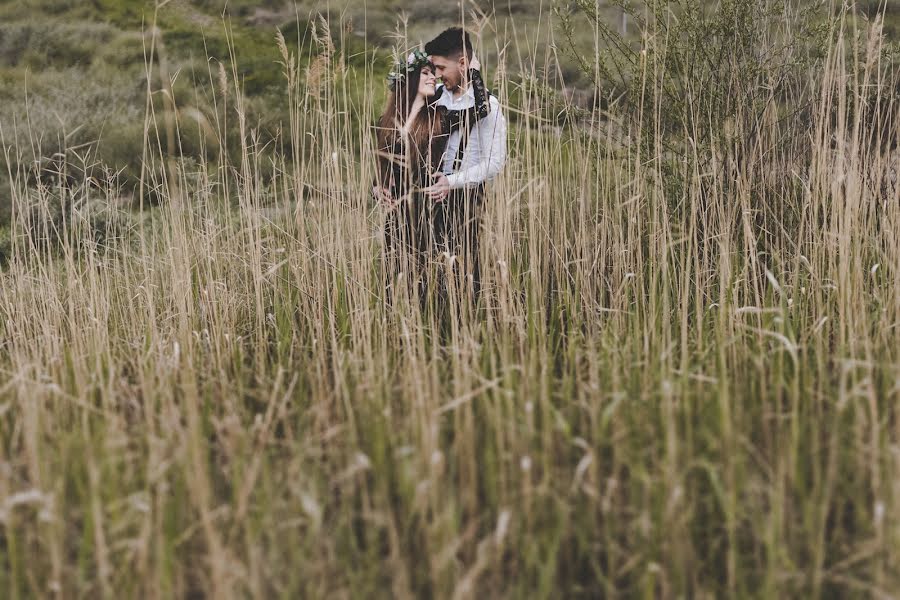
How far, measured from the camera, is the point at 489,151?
282cm

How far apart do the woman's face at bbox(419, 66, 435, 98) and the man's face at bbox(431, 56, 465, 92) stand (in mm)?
37

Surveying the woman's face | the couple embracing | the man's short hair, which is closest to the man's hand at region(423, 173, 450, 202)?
the couple embracing

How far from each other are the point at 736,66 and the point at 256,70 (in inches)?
347

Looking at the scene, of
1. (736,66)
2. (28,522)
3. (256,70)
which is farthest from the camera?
(256,70)

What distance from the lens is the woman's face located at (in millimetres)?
2893

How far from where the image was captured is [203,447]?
1607 mm

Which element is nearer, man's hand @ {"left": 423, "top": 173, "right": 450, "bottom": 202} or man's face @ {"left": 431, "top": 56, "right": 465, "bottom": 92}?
man's hand @ {"left": 423, "top": 173, "right": 450, "bottom": 202}

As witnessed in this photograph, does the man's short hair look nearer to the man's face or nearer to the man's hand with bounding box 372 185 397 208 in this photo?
the man's face

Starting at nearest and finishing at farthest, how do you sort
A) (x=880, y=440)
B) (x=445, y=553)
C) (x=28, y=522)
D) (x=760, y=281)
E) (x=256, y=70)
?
1. (x=445, y=553)
2. (x=28, y=522)
3. (x=880, y=440)
4. (x=760, y=281)
5. (x=256, y=70)

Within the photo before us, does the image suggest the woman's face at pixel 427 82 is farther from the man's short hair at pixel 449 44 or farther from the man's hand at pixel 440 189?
the man's hand at pixel 440 189

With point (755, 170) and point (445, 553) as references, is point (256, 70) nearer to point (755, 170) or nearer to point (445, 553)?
point (755, 170)

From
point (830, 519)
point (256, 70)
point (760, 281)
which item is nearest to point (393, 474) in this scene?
point (830, 519)

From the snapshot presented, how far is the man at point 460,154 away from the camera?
2.79 m

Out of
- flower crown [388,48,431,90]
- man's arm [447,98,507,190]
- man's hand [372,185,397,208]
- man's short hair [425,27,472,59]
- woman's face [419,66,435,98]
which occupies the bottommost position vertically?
man's hand [372,185,397,208]
